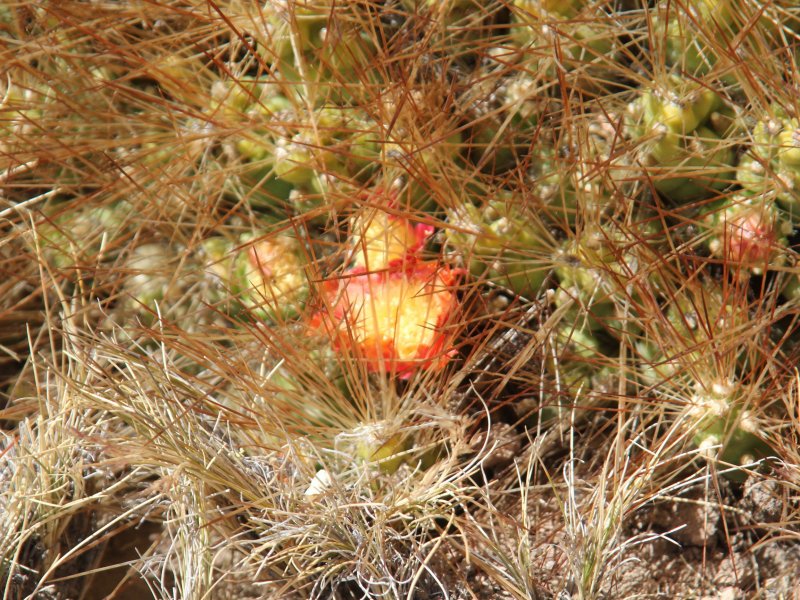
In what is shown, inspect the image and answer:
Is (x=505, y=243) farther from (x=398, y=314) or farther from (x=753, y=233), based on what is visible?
(x=753, y=233)

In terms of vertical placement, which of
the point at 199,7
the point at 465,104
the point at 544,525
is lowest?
the point at 544,525

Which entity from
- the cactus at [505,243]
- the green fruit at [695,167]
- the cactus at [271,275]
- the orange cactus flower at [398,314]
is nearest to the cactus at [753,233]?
the green fruit at [695,167]

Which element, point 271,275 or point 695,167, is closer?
point 695,167

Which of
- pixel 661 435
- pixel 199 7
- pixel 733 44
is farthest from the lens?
pixel 199 7

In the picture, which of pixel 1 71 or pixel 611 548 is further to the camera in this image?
pixel 1 71

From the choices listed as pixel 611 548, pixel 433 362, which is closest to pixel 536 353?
pixel 433 362

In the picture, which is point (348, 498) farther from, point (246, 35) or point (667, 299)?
point (246, 35)

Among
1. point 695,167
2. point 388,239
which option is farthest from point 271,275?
point 695,167

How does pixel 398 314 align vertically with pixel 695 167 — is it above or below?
below

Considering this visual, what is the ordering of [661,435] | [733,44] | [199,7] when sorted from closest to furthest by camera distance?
[733,44] → [661,435] → [199,7]
